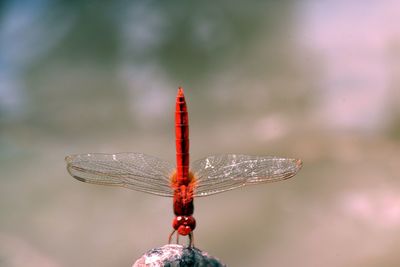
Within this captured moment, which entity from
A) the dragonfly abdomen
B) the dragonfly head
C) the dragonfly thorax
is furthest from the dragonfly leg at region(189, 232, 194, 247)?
the dragonfly abdomen

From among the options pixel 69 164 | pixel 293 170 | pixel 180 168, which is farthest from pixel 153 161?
pixel 293 170

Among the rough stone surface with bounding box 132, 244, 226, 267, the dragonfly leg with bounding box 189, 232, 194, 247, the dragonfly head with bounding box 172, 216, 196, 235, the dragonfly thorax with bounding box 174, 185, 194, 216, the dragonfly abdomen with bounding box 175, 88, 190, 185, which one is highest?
the dragonfly abdomen with bounding box 175, 88, 190, 185

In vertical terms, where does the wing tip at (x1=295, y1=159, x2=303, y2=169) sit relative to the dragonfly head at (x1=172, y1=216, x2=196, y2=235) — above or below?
Result: above

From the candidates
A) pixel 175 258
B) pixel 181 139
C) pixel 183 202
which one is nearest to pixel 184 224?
pixel 183 202

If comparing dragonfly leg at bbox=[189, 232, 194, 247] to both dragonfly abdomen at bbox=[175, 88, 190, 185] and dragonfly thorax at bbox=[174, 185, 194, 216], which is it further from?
dragonfly abdomen at bbox=[175, 88, 190, 185]

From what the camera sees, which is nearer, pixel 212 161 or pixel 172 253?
pixel 172 253

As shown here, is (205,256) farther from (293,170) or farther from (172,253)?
(293,170)

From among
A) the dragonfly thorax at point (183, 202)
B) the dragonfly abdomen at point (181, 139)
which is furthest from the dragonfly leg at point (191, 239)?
the dragonfly abdomen at point (181, 139)
